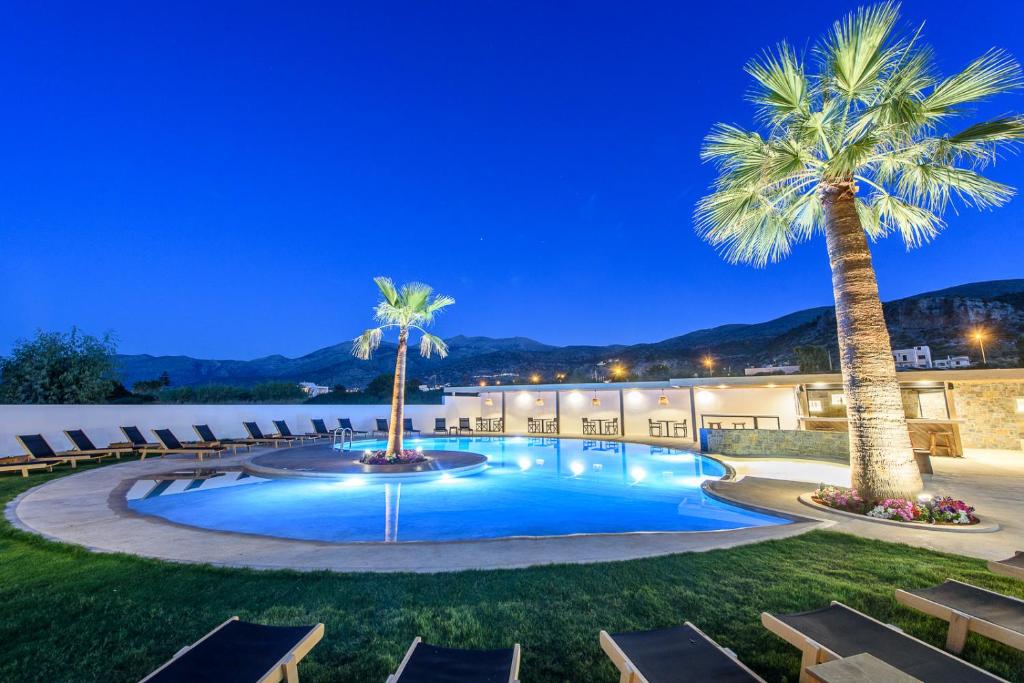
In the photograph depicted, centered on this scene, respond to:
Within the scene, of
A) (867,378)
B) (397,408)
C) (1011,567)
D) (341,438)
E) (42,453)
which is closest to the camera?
(1011,567)

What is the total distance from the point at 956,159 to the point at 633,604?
712 cm

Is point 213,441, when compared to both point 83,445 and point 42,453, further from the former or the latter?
point 42,453

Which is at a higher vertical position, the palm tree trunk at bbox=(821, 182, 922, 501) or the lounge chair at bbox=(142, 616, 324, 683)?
the palm tree trunk at bbox=(821, 182, 922, 501)

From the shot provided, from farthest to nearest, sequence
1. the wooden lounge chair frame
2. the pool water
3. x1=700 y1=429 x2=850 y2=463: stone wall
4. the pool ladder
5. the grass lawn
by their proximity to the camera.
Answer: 1. the pool ladder
2. x1=700 y1=429 x2=850 y2=463: stone wall
3. the wooden lounge chair frame
4. the pool water
5. the grass lawn

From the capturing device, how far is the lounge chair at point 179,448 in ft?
43.5

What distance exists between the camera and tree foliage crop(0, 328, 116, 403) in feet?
59.6

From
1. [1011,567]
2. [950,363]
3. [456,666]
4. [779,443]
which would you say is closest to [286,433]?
[779,443]

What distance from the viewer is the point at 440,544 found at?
4.98 metres

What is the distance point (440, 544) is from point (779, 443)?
10826 mm

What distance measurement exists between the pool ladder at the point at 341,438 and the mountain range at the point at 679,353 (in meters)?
9.83

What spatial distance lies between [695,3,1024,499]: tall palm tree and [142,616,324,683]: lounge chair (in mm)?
7007

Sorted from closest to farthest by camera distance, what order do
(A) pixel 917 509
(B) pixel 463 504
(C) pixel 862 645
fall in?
(C) pixel 862 645 → (A) pixel 917 509 → (B) pixel 463 504

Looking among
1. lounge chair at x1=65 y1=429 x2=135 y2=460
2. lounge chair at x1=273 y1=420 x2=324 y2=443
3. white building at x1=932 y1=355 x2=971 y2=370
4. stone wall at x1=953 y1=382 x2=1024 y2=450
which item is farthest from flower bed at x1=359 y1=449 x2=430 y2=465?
white building at x1=932 y1=355 x2=971 y2=370

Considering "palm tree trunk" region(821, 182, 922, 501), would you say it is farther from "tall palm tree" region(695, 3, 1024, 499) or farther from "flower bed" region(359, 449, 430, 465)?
"flower bed" region(359, 449, 430, 465)
